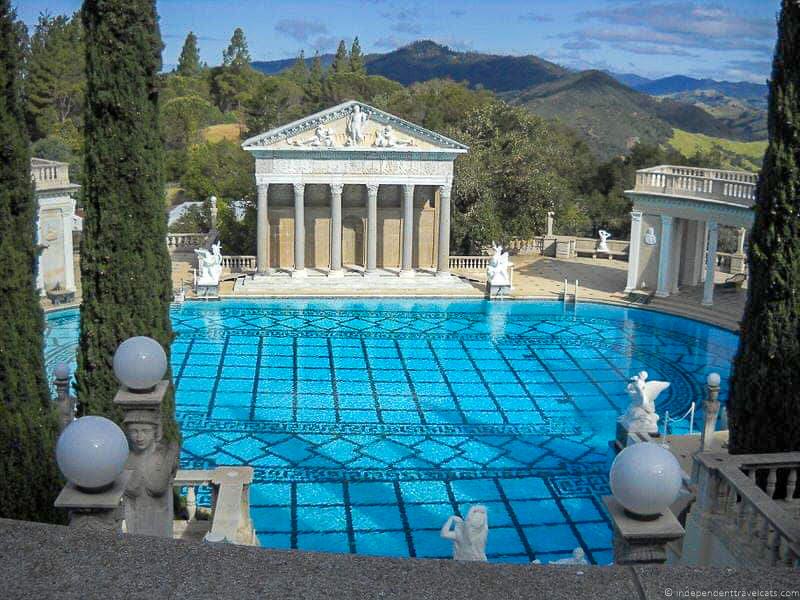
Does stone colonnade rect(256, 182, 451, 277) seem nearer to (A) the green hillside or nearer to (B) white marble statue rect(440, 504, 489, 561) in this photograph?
(B) white marble statue rect(440, 504, 489, 561)

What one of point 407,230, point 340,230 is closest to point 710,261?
point 407,230

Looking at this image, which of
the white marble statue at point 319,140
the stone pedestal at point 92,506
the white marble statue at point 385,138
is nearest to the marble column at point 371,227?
the white marble statue at point 385,138

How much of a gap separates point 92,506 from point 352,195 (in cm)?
3074

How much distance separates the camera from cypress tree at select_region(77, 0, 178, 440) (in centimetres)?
1170

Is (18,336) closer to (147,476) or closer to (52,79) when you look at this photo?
(147,476)

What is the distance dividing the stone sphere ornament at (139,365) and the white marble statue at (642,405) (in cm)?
1048

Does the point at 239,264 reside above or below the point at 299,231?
below

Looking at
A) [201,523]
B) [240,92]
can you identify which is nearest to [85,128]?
[201,523]

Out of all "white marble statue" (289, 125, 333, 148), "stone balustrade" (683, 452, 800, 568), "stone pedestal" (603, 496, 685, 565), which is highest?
"white marble statue" (289, 125, 333, 148)

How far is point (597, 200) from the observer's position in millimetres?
45625

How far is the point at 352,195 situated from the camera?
34750 millimetres

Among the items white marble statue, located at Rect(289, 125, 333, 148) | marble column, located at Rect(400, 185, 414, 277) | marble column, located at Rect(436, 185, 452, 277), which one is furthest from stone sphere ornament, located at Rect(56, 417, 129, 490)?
marble column, located at Rect(436, 185, 452, 277)

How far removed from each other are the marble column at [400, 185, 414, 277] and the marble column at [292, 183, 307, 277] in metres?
3.73

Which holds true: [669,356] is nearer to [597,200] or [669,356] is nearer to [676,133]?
[597,200]
